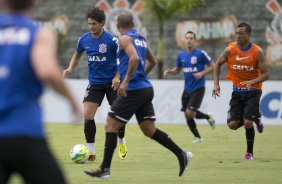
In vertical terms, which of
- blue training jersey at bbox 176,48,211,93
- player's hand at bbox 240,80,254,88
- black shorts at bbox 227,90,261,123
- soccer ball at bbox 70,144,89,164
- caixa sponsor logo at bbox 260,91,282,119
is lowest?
caixa sponsor logo at bbox 260,91,282,119

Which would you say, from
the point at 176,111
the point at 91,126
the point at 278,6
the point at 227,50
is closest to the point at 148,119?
the point at 91,126

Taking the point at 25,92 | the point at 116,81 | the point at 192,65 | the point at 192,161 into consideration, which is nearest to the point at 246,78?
the point at 192,161

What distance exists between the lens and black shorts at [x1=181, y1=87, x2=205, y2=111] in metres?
17.7

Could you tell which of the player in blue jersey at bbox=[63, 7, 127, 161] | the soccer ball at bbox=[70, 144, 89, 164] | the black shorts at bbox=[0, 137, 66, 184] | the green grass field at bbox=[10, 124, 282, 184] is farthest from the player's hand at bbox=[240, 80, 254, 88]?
the black shorts at bbox=[0, 137, 66, 184]

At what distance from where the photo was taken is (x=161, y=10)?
3509 cm

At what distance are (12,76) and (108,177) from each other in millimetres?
Answer: 4976

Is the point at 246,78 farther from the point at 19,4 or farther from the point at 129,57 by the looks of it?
the point at 19,4

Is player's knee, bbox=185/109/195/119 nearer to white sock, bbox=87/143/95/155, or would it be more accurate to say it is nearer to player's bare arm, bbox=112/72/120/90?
white sock, bbox=87/143/95/155

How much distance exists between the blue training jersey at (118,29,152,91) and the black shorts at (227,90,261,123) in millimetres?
3314

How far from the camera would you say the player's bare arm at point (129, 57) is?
30.9 feet

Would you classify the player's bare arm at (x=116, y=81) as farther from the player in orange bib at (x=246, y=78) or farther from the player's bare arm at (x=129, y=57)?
the player's bare arm at (x=129, y=57)

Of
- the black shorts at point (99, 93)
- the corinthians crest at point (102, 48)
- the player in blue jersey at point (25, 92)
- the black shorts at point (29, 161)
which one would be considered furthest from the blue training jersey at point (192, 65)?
the black shorts at point (29, 161)

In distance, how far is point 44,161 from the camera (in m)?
4.92

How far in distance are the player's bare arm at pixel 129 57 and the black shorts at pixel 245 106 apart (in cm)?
380
